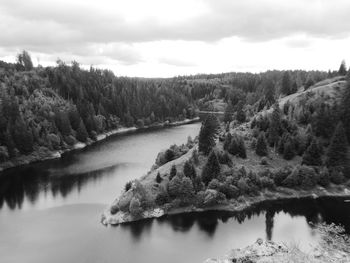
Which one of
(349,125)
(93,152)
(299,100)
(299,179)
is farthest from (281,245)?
(93,152)

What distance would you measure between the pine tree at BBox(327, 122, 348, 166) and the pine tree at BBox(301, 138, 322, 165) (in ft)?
8.56

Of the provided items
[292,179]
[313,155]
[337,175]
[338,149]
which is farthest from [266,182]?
[338,149]

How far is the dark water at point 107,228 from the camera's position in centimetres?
6097

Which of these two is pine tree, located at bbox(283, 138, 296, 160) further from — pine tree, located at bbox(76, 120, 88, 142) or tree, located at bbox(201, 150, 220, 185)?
pine tree, located at bbox(76, 120, 88, 142)

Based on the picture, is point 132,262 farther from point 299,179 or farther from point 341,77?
point 341,77

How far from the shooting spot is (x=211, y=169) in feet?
272

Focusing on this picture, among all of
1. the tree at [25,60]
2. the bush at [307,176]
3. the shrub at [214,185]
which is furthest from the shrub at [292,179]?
the tree at [25,60]

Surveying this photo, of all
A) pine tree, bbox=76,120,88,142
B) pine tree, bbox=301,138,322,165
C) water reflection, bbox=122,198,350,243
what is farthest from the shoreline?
pine tree, bbox=76,120,88,142

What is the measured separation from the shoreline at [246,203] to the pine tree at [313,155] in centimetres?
761

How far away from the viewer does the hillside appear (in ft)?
254

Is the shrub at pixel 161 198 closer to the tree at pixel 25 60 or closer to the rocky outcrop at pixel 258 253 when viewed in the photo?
the rocky outcrop at pixel 258 253

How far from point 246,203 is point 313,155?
27.0 m

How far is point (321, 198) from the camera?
3438 inches

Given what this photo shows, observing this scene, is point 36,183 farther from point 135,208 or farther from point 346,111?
point 346,111
